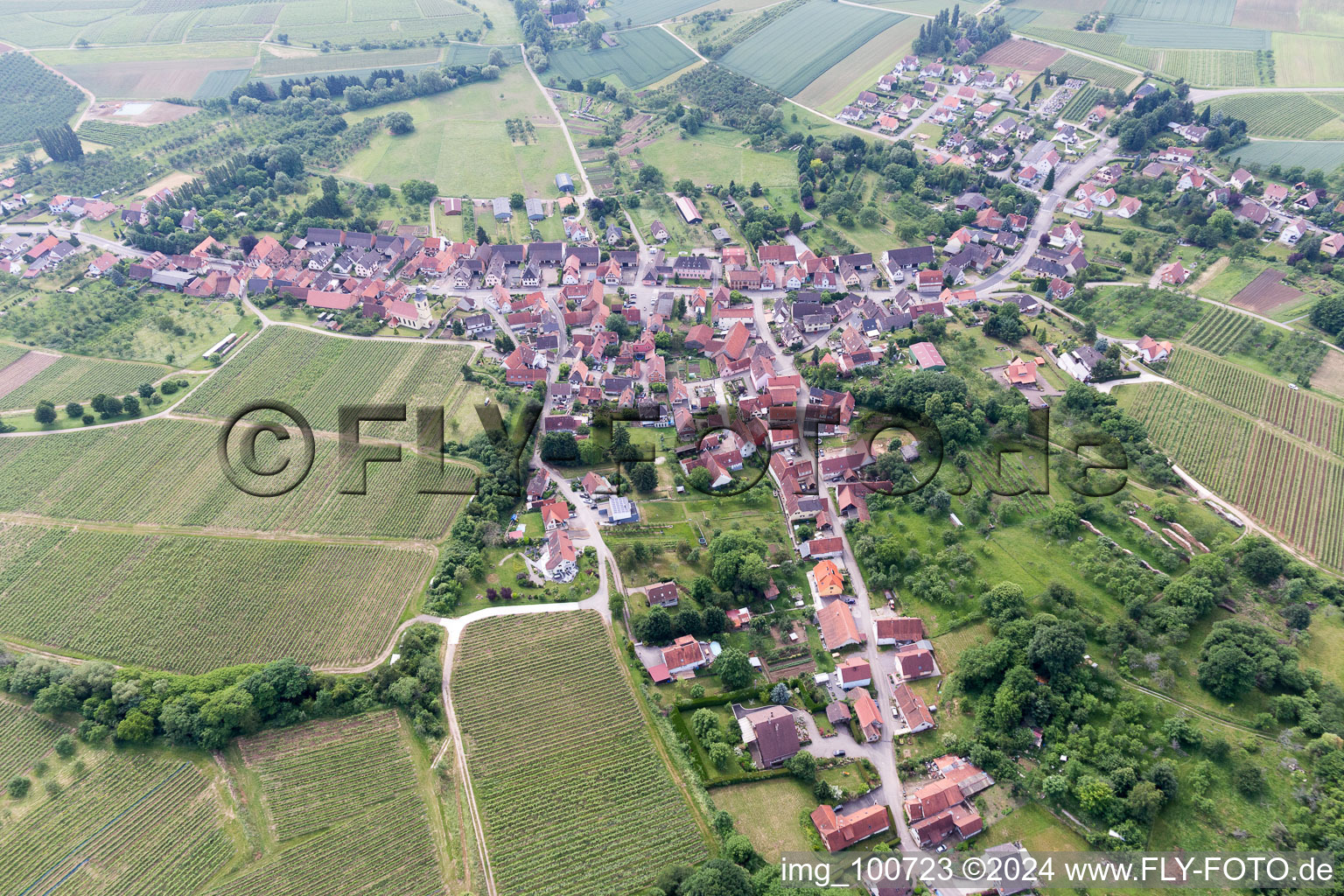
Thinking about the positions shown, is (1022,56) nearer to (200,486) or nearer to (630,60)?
(630,60)

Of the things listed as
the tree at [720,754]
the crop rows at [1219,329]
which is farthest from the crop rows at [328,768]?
the crop rows at [1219,329]

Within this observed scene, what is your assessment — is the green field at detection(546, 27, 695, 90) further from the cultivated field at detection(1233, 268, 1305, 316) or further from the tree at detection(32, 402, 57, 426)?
the tree at detection(32, 402, 57, 426)

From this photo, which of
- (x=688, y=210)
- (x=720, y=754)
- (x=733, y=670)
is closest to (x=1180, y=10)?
(x=688, y=210)

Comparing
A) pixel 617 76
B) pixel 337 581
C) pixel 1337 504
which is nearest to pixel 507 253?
pixel 337 581

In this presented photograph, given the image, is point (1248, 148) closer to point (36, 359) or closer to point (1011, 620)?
point (1011, 620)

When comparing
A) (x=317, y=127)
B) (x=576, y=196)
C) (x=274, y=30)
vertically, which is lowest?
(x=576, y=196)
